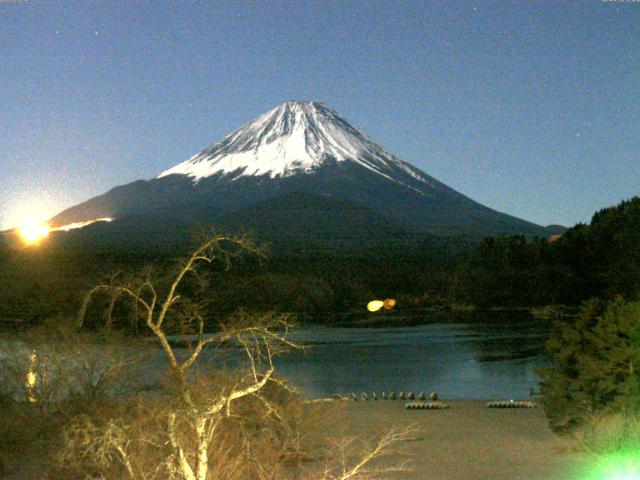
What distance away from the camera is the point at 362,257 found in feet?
238

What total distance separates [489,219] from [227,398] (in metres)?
97.7

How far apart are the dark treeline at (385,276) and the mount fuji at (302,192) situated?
16.6 m

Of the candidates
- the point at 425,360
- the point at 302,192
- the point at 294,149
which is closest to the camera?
the point at 425,360

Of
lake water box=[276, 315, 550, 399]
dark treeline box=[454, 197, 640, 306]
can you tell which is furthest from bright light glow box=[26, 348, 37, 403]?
dark treeline box=[454, 197, 640, 306]

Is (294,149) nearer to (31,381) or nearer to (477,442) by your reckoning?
(477,442)

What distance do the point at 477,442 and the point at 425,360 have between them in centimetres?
2055

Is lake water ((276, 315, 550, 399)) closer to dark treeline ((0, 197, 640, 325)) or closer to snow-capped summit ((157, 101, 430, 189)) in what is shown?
dark treeline ((0, 197, 640, 325))

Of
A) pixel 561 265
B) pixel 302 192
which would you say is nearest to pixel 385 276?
pixel 561 265

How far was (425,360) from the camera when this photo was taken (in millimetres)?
33062

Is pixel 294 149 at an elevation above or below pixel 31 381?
above

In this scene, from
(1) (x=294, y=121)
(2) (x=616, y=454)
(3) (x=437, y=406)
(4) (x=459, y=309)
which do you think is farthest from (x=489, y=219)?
(2) (x=616, y=454)

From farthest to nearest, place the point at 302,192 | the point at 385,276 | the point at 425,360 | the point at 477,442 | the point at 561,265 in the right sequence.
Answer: the point at 302,192
the point at 385,276
the point at 561,265
the point at 425,360
the point at 477,442

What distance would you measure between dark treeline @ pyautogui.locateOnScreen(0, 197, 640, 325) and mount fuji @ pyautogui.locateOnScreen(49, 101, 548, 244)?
16.6 metres

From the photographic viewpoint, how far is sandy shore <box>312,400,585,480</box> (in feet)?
34.0
